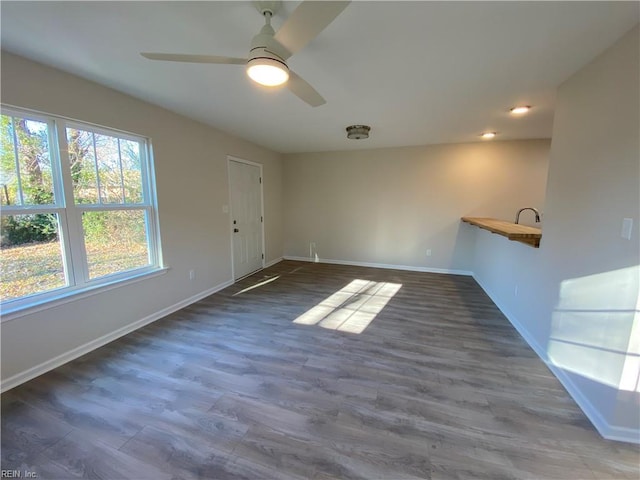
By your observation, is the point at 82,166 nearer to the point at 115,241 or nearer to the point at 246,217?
the point at 115,241

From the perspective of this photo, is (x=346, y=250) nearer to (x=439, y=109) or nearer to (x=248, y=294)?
(x=248, y=294)

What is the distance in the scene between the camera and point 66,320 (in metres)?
2.25

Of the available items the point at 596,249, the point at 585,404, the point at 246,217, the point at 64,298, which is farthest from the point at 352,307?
the point at 64,298

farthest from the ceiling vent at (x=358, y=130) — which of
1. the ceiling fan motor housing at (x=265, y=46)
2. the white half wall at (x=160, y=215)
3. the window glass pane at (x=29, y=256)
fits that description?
the window glass pane at (x=29, y=256)

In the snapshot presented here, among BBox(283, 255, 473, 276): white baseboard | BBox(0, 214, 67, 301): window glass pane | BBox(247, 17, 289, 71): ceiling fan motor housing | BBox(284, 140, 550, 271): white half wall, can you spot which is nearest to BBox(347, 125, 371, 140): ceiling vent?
BBox(284, 140, 550, 271): white half wall

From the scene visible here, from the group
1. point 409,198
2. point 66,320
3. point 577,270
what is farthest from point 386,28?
point 409,198

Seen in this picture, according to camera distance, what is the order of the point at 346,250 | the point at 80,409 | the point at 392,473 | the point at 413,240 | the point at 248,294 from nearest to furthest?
the point at 392,473 < the point at 80,409 < the point at 248,294 < the point at 413,240 < the point at 346,250

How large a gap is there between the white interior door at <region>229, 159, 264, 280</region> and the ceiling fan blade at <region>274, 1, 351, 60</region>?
119 inches

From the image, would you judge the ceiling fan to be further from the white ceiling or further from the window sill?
the window sill

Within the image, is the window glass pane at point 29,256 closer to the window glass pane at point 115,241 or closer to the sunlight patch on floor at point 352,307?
the window glass pane at point 115,241

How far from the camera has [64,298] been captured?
2.21 meters

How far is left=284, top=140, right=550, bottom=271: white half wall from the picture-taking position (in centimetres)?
444

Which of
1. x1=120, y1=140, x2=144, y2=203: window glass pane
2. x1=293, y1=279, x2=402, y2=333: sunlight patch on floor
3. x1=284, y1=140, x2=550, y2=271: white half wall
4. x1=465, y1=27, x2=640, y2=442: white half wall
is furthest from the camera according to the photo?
x1=284, y1=140, x2=550, y2=271: white half wall

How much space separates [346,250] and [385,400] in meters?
3.89
